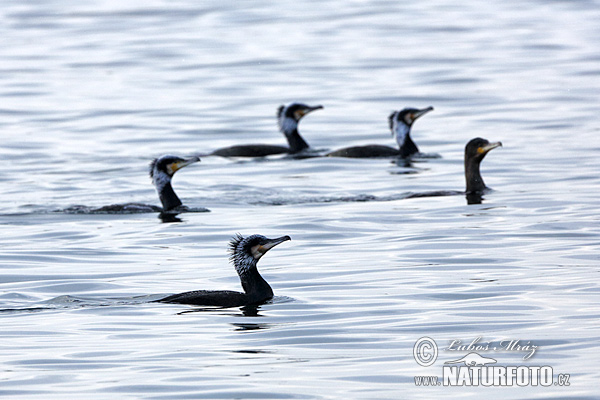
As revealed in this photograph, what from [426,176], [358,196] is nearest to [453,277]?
[358,196]

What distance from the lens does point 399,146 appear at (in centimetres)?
2492

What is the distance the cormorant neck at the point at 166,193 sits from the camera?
1912 centimetres

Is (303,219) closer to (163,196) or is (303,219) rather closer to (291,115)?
(163,196)

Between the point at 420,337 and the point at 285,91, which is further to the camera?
the point at 285,91

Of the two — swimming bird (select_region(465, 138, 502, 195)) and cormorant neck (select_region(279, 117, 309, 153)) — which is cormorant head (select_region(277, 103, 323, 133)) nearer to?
cormorant neck (select_region(279, 117, 309, 153))

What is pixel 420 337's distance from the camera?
35.3ft

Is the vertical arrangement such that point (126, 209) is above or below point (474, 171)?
below

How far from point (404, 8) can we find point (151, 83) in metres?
20.4

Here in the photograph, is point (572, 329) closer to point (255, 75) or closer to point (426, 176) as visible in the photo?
point (426, 176)

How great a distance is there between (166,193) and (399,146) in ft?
23.1

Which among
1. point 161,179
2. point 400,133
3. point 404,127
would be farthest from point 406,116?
point 161,179

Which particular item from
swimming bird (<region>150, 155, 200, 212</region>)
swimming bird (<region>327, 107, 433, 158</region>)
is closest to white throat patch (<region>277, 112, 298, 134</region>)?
swimming bird (<region>327, 107, 433, 158</region>)

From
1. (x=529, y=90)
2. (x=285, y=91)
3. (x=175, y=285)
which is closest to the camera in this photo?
(x=175, y=285)

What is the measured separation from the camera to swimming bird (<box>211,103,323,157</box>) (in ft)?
80.8
